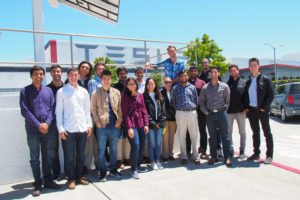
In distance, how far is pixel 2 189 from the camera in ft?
12.8

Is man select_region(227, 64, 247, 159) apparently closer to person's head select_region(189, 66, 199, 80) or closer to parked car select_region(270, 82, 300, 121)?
person's head select_region(189, 66, 199, 80)

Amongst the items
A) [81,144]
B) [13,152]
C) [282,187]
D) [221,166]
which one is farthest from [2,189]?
[282,187]

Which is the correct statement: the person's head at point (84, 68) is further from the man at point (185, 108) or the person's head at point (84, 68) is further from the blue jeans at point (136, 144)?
the man at point (185, 108)

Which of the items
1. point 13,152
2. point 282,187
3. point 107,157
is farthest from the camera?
point 107,157

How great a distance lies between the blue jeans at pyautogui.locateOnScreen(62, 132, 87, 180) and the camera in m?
3.72

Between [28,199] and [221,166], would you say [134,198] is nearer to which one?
[28,199]

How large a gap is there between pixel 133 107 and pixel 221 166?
7.15ft

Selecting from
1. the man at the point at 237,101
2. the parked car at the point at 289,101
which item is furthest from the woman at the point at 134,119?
the parked car at the point at 289,101

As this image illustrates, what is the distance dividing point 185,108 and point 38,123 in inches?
107

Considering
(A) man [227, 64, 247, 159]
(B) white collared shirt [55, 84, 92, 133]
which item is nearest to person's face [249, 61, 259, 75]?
(A) man [227, 64, 247, 159]

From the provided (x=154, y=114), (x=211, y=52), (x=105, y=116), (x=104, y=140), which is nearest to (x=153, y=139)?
(x=154, y=114)

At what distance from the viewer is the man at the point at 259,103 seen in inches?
189

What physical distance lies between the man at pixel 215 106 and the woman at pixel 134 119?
135 cm

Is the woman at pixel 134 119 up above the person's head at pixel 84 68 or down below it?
below
